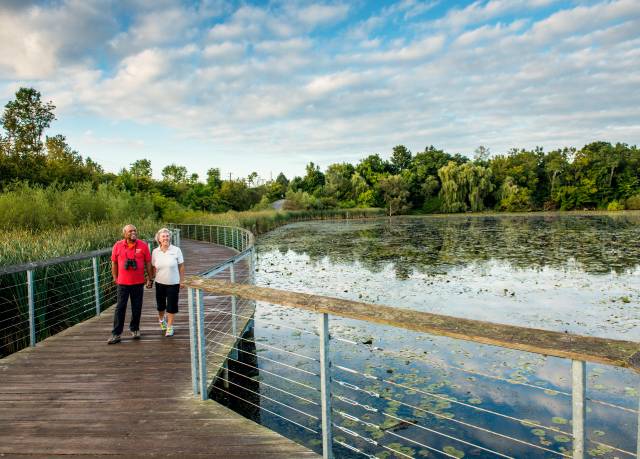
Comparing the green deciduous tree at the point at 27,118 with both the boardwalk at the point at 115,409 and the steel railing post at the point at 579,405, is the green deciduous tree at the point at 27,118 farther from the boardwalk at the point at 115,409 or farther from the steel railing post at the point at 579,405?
the steel railing post at the point at 579,405

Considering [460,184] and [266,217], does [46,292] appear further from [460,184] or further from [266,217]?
[460,184]

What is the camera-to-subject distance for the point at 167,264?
234 inches

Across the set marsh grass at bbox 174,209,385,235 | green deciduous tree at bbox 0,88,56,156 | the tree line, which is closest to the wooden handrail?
marsh grass at bbox 174,209,385,235

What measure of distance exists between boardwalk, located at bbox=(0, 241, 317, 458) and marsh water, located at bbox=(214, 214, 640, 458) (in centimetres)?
72

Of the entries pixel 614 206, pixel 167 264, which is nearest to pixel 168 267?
pixel 167 264

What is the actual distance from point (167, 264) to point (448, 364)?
4514 millimetres

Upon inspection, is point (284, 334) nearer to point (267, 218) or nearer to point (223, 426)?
point (223, 426)

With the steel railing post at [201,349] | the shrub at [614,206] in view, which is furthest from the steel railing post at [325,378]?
the shrub at [614,206]

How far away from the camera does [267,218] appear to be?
131 ft

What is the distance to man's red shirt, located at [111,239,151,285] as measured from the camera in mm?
5738

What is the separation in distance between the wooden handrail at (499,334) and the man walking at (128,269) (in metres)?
3.47

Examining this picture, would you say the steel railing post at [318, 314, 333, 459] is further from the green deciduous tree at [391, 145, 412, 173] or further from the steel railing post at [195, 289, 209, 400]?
the green deciduous tree at [391, 145, 412, 173]

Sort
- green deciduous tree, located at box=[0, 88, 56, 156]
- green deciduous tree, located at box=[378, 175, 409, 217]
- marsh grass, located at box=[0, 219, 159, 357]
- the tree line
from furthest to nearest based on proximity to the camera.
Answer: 1. green deciduous tree, located at box=[378, 175, 409, 217]
2. the tree line
3. green deciduous tree, located at box=[0, 88, 56, 156]
4. marsh grass, located at box=[0, 219, 159, 357]

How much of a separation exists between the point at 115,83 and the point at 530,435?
20863 millimetres
